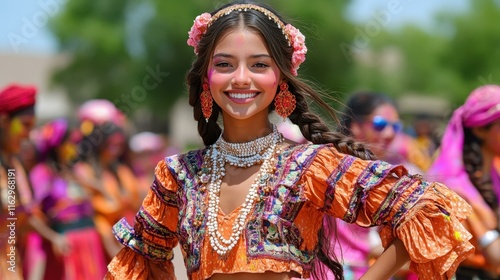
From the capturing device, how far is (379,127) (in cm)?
566

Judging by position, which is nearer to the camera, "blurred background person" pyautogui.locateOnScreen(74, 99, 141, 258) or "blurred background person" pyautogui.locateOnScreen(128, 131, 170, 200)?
"blurred background person" pyautogui.locateOnScreen(74, 99, 141, 258)

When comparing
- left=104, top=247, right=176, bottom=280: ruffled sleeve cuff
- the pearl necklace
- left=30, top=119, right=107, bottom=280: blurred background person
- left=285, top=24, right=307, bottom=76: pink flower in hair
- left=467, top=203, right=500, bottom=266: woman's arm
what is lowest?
left=30, top=119, right=107, bottom=280: blurred background person

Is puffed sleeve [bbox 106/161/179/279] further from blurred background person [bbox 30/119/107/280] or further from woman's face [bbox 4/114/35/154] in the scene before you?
blurred background person [bbox 30/119/107/280]

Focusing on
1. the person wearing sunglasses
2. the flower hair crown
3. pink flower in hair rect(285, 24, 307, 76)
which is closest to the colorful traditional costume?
the person wearing sunglasses

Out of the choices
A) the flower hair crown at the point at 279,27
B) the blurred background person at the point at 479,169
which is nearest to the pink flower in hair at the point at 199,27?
the flower hair crown at the point at 279,27

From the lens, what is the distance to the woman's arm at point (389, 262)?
306 centimetres

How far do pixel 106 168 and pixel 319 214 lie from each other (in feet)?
17.1

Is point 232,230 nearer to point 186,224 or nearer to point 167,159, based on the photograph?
point 186,224

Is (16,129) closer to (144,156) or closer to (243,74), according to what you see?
(144,156)

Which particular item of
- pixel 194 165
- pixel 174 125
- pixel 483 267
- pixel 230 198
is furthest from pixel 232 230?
pixel 174 125

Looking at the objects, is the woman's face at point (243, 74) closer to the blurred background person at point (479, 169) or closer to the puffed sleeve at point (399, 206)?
the puffed sleeve at point (399, 206)

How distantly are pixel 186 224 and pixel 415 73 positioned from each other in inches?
1551

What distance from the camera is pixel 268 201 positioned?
322 cm

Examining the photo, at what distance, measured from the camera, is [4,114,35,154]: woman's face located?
645 cm
